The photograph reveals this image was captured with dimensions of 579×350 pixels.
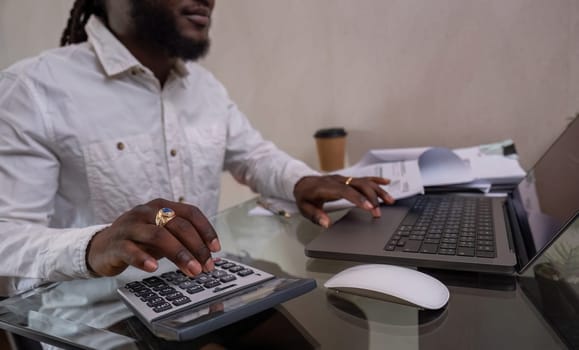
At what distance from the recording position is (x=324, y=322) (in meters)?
0.40

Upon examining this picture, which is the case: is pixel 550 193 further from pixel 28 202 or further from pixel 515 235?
pixel 28 202

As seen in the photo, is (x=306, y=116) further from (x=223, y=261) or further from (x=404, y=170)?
(x=223, y=261)

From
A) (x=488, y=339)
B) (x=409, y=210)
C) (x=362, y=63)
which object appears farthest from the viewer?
(x=362, y=63)

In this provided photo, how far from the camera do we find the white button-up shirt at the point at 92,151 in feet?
1.85

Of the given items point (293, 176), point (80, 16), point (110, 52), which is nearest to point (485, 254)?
point (293, 176)

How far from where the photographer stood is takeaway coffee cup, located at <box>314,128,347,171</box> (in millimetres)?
1159

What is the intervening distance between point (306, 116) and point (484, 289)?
3.17 ft

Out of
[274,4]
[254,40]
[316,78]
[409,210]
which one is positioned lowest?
[409,210]

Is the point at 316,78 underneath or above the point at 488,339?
above

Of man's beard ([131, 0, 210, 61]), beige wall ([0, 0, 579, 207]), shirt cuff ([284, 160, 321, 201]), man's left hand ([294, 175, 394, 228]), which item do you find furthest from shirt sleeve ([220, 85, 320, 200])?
beige wall ([0, 0, 579, 207])

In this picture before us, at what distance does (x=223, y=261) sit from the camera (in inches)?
19.2

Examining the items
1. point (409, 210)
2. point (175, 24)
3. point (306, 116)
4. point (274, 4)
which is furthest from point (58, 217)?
point (274, 4)

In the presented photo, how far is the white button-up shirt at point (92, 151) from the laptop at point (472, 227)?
0.90 ft

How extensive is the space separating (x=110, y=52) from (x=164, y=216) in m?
0.51
